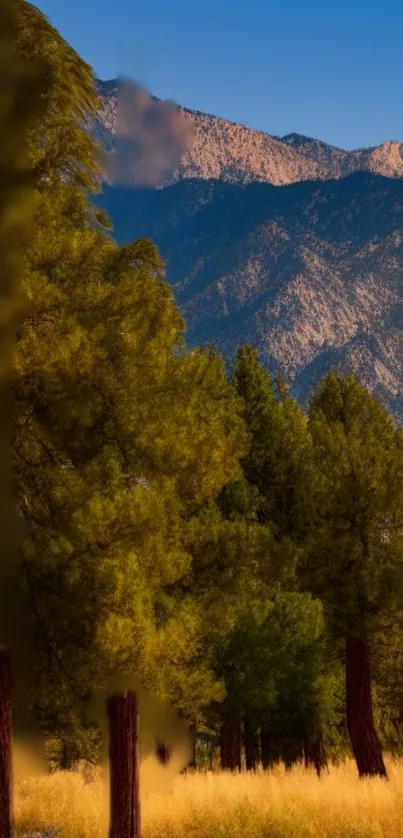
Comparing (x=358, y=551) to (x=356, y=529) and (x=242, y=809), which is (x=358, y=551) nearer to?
(x=356, y=529)

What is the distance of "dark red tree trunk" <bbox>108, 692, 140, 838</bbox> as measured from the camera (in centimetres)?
1223

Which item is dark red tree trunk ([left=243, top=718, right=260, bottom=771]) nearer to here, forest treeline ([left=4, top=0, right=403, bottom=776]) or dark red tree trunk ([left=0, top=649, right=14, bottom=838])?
forest treeline ([left=4, top=0, right=403, bottom=776])

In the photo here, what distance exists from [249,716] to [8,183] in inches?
577

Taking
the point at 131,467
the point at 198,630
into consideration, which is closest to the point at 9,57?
the point at 131,467

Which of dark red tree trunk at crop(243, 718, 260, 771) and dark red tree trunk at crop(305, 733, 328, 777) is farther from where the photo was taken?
dark red tree trunk at crop(243, 718, 260, 771)

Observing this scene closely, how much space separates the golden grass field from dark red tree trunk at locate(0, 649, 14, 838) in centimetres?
183

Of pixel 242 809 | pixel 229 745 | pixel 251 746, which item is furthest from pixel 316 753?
pixel 242 809

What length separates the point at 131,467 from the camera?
39.2 ft

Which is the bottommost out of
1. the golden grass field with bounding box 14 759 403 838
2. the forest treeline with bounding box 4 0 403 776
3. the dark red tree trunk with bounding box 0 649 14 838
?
the golden grass field with bounding box 14 759 403 838

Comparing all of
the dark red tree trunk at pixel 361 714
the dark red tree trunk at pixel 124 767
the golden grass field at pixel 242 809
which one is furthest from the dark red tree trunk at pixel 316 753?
the dark red tree trunk at pixel 124 767

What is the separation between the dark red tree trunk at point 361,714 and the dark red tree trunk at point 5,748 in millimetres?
8254

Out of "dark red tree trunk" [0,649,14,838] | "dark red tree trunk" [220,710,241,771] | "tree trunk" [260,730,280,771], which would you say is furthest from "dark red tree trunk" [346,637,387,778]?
"dark red tree trunk" [0,649,14,838]

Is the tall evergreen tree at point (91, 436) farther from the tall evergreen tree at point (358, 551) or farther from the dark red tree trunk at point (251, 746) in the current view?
the dark red tree trunk at point (251, 746)

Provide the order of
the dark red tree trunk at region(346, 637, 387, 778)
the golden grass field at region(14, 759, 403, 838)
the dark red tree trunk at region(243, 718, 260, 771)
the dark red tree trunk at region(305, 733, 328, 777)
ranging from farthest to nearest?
the dark red tree trunk at region(243, 718, 260, 771)
the dark red tree trunk at region(305, 733, 328, 777)
the dark red tree trunk at region(346, 637, 387, 778)
the golden grass field at region(14, 759, 403, 838)
